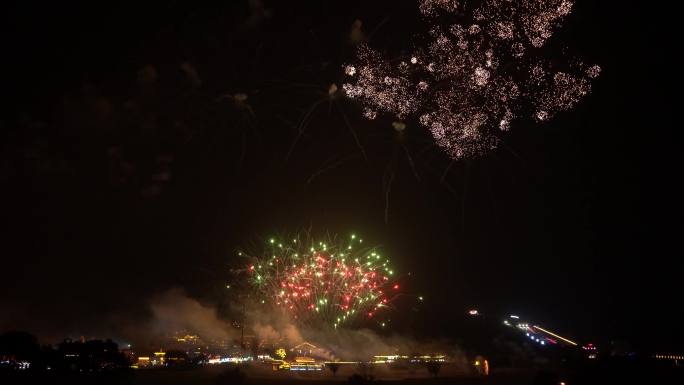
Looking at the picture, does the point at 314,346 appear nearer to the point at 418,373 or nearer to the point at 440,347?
the point at 440,347

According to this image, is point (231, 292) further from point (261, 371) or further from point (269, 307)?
point (261, 371)

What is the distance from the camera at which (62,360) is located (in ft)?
72.8

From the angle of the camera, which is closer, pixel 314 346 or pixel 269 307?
pixel 314 346

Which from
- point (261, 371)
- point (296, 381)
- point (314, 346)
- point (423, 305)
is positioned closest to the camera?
point (296, 381)

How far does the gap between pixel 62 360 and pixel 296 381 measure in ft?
29.2

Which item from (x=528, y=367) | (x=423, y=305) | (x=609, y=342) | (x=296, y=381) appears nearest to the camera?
(x=296, y=381)

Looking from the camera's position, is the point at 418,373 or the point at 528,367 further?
the point at 528,367

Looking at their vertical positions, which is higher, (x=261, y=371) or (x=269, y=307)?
(x=269, y=307)

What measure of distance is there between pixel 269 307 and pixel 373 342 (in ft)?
25.1

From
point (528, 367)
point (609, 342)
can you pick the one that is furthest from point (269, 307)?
point (609, 342)

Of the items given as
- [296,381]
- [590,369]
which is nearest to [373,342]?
[296,381]

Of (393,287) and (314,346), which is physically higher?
(393,287)

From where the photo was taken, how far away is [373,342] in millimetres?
39688

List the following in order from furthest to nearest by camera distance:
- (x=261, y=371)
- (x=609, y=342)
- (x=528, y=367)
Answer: (x=609, y=342), (x=528, y=367), (x=261, y=371)
